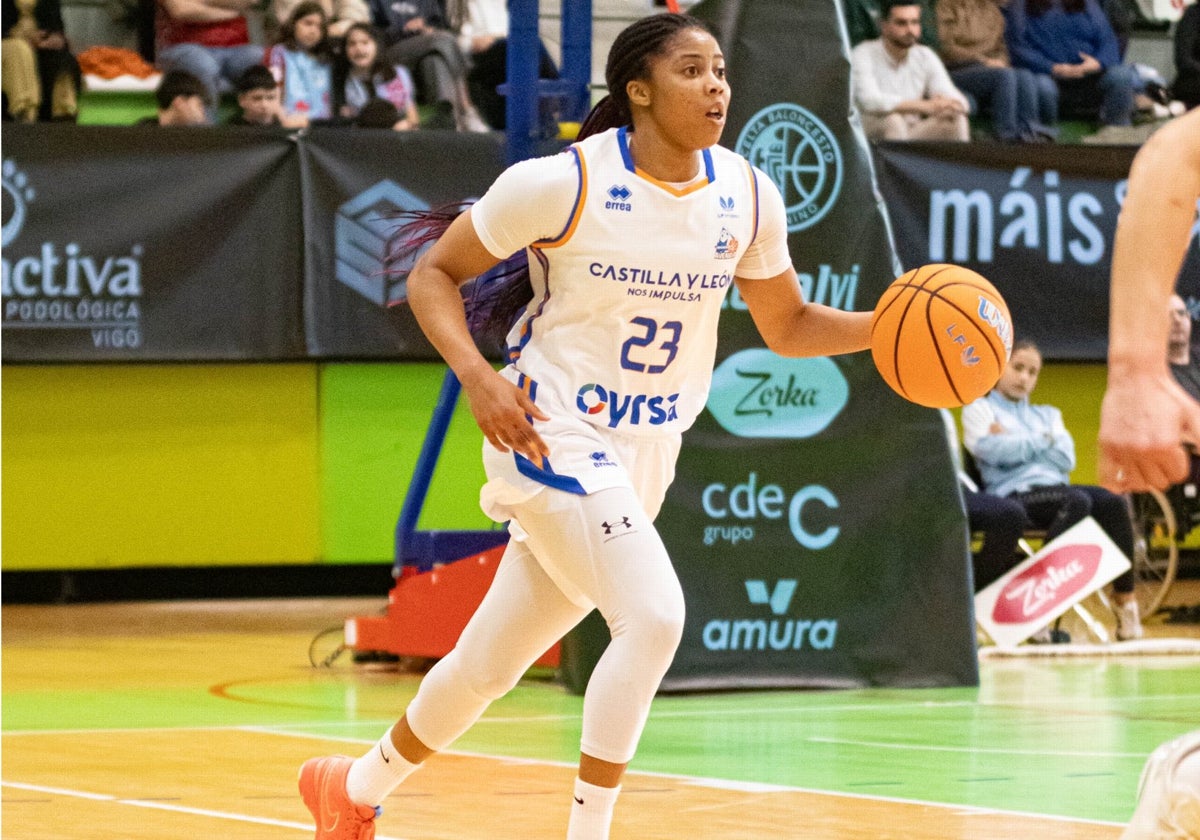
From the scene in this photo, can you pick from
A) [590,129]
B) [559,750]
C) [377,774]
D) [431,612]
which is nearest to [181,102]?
[431,612]

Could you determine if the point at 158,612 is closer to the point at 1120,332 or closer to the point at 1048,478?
the point at 1048,478

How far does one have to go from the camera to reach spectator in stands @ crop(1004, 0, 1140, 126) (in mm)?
15312

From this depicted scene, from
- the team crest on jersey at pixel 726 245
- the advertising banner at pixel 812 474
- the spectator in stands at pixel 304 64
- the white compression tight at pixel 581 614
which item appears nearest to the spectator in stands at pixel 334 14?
the spectator in stands at pixel 304 64

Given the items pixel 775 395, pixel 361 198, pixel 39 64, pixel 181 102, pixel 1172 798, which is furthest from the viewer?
pixel 39 64

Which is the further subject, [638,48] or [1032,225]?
[1032,225]

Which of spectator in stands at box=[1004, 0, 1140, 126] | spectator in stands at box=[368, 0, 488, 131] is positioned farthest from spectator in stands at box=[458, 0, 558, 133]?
spectator in stands at box=[1004, 0, 1140, 126]

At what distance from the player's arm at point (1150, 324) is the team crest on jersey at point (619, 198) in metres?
2.07

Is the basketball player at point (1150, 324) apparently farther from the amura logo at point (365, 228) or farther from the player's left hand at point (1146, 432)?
the amura logo at point (365, 228)

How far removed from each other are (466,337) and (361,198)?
28.1 ft

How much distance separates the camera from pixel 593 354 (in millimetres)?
4832

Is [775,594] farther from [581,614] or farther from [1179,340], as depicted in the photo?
[1179,340]

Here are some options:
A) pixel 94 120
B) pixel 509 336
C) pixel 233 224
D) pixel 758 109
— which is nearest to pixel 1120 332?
pixel 509 336

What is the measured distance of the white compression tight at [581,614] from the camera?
4.58m

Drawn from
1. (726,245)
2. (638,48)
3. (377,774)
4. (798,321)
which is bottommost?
(377,774)
